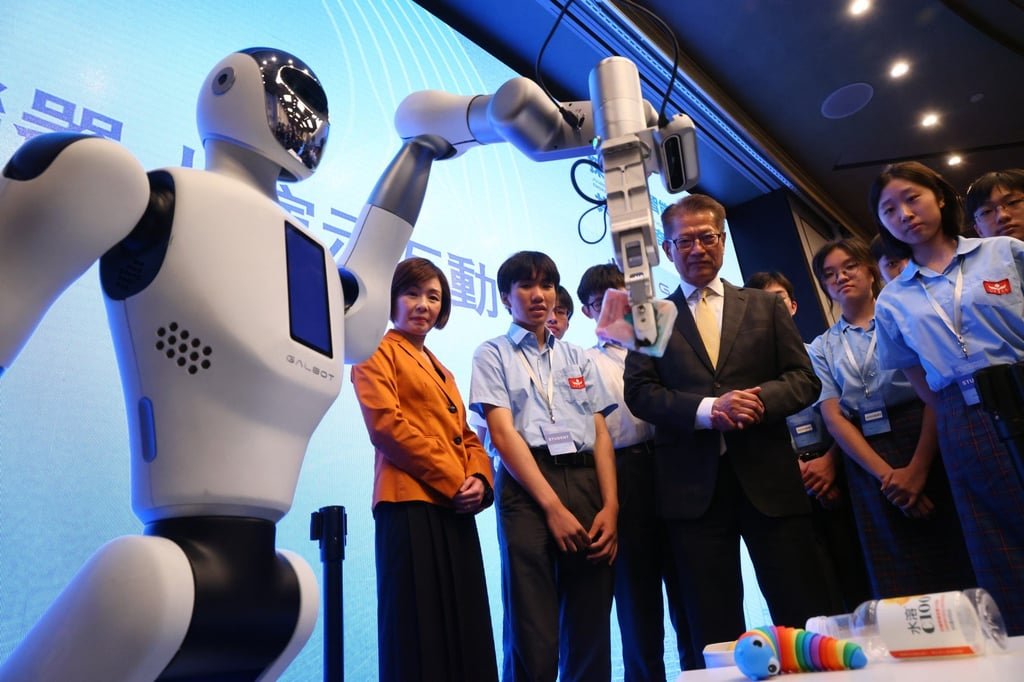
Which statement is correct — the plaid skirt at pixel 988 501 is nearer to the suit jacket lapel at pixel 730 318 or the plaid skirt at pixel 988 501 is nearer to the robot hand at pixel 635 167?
the suit jacket lapel at pixel 730 318

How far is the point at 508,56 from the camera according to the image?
139 inches

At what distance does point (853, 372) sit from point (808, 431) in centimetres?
27

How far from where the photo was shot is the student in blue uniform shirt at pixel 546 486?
1.62m

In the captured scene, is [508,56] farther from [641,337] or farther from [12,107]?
[641,337]

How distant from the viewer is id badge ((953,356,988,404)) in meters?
1.53

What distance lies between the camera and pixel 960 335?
5.31 ft

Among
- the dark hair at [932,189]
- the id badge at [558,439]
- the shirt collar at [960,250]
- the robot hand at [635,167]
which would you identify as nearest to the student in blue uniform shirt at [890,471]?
the shirt collar at [960,250]

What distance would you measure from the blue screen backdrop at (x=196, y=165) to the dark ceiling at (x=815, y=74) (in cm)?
74

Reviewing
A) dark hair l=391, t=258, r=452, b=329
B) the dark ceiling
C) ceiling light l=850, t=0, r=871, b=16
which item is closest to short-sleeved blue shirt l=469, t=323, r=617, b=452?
dark hair l=391, t=258, r=452, b=329

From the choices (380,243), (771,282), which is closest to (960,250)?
(771,282)

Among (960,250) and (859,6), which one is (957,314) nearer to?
(960,250)

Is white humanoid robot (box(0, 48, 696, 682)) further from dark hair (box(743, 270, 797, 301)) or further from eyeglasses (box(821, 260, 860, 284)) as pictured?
dark hair (box(743, 270, 797, 301))

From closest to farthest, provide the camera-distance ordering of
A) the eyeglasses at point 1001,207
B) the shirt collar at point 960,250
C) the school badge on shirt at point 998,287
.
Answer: the school badge on shirt at point 998,287 < the shirt collar at point 960,250 < the eyeglasses at point 1001,207

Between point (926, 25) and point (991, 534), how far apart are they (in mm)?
3846
